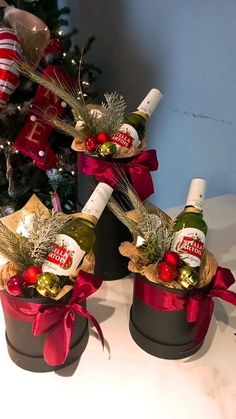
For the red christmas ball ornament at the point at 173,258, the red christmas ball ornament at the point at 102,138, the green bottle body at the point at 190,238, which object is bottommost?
the red christmas ball ornament at the point at 173,258

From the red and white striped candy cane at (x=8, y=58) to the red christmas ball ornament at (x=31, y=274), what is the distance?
67cm

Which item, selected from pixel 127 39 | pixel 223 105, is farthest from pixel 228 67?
pixel 127 39

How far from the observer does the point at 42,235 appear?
0.62 metres

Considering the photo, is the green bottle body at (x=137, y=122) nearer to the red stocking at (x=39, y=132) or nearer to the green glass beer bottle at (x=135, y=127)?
the green glass beer bottle at (x=135, y=127)

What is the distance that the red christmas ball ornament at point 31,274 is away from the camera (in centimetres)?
60

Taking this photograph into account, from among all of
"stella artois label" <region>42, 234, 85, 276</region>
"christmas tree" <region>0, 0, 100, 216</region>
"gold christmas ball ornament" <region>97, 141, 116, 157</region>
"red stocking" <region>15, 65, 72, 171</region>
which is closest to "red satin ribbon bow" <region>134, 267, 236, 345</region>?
"stella artois label" <region>42, 234, 85, 276</region>

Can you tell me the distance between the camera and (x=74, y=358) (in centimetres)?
70

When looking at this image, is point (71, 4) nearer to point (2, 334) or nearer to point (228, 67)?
point (228, 67)

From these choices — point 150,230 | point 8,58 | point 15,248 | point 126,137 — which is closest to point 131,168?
point 126,137

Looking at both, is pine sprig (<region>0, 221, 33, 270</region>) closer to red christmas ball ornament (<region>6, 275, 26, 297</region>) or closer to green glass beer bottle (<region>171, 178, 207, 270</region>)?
red christmas ball ornament (<region>6, 275, 26, 297</region>)

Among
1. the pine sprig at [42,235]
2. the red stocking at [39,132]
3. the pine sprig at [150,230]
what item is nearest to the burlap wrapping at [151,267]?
the pine sprig at [150,230]

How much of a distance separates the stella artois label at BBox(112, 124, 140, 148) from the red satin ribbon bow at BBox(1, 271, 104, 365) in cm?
27

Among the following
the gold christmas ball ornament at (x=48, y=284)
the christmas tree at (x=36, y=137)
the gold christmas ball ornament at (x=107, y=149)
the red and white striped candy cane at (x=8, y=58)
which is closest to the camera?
the gold christmas ball ornament at (x=48, y=284)

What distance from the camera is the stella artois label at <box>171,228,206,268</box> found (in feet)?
2.08
